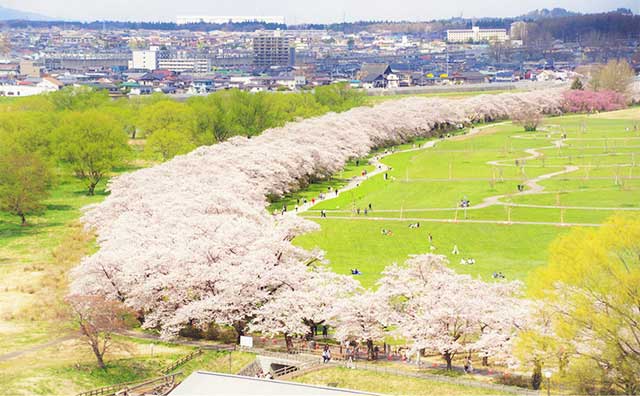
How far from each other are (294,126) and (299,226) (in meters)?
39.0

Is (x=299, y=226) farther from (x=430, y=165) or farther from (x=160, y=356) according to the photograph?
(x=430, y=165)

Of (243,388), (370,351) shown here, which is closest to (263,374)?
(370,351)

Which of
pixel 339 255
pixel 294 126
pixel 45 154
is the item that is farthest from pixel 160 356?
pixel 294 126

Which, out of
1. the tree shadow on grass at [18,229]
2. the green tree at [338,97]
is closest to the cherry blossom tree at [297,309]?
the tree shadow on grass at [18,229]

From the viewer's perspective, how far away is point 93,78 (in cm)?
16788

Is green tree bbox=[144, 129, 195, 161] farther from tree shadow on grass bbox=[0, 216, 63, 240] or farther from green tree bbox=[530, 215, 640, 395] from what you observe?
green tree bbox=[530, 215, 640, 395]

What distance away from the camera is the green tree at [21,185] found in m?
53.0

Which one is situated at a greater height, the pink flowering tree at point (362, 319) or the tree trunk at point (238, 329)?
the pink flowering tree at point (362, 319)

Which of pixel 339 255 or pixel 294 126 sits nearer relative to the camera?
pixel 339 255

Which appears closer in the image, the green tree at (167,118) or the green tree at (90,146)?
the green tree at (90,146)

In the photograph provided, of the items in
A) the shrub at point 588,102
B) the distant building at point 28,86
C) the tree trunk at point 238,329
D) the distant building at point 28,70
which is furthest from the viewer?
the distant building at point 28,70

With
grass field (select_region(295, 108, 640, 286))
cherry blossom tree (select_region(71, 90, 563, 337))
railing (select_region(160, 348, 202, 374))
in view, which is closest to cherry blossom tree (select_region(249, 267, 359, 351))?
cherry blossom tree (select_region(71, 90, 563, 337))

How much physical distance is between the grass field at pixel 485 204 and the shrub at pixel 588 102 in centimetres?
3703

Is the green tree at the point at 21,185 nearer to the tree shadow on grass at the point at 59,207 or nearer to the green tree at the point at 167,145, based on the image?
the tree shadow on grass at the point at 59,207
